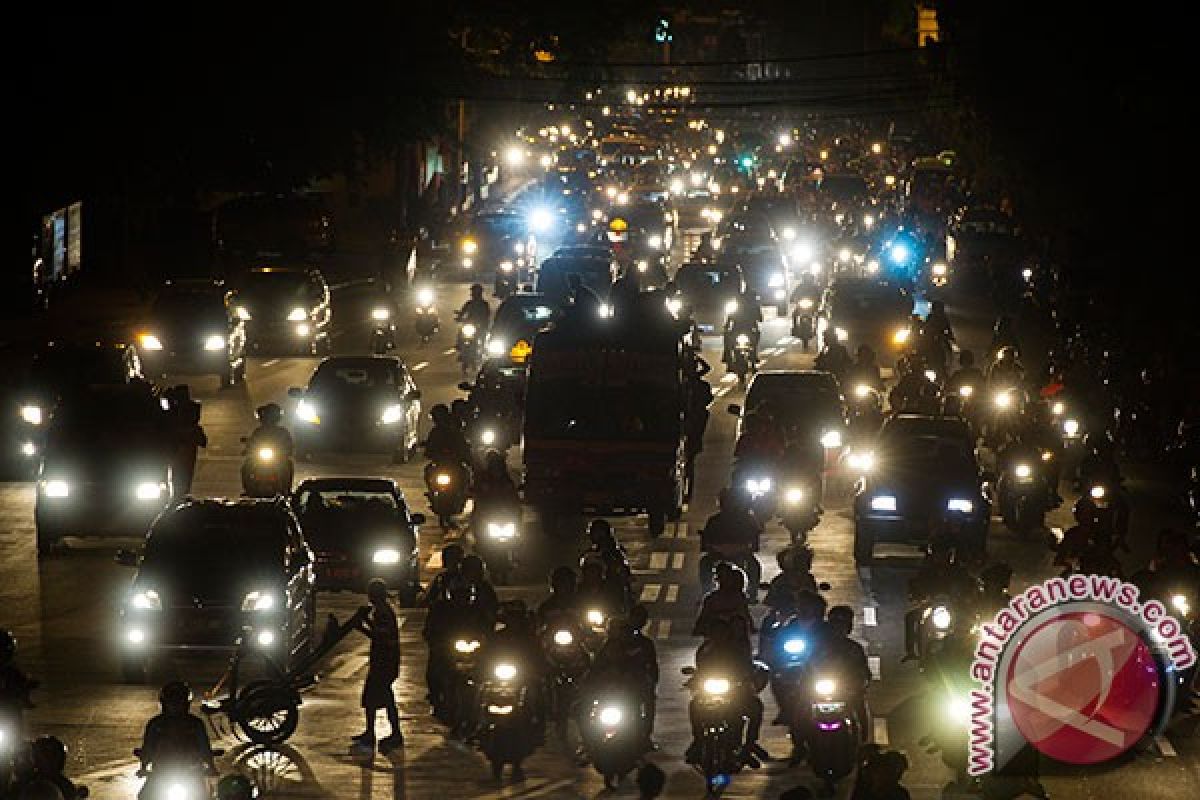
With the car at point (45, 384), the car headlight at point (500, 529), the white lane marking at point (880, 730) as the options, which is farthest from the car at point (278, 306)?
the white lane marking at point (880, 730)

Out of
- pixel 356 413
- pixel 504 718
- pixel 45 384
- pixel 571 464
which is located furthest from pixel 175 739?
pixel 45 384

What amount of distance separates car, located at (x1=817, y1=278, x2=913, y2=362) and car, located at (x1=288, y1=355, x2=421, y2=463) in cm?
1443

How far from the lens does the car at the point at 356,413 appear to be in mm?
38562

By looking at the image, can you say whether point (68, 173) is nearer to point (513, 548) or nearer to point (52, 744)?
point (513, 548)

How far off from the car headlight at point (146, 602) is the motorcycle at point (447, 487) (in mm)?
9590

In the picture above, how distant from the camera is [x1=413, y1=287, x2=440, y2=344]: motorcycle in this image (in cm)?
5806

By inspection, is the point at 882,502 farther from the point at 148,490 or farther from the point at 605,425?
the point at 148,490

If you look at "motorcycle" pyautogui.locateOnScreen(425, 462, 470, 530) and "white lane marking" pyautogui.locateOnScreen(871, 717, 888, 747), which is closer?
"white lane marking" pyautogui.locateOnScreen(871, 717, 888, 747)

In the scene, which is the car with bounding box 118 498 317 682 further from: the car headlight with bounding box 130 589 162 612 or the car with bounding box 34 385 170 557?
the car with bounding box 34 385 170 557

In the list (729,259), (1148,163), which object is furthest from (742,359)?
(729,259)

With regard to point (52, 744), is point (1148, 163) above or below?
above

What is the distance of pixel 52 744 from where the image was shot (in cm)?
1670

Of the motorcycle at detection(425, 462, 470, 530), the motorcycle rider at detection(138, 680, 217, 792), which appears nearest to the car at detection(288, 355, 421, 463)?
the motorcycle at detection(425, 462, 470, 530)

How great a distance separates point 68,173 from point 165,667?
1671 inches
